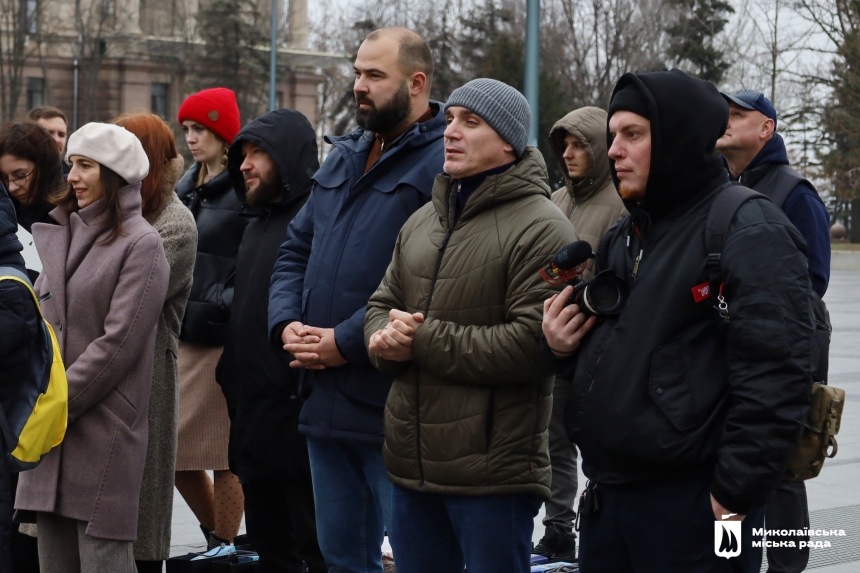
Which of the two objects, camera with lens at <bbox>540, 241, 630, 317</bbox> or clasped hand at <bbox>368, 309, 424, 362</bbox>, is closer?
camera with lens at <bbox>540, 241, 630, 317</bbox>

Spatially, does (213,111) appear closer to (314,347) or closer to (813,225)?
(314,347)

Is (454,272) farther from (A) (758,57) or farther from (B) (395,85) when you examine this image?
(A) (758,57)

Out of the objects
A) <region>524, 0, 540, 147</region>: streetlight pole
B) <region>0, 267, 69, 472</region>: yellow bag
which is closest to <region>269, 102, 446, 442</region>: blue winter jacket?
<region>0, 267, 69, 472</region>: yellow bag

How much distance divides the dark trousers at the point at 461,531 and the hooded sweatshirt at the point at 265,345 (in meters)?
1.04

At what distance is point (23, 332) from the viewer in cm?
344

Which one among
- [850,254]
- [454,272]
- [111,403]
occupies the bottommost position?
[850,254]

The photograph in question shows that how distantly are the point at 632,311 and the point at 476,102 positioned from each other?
3.65ft

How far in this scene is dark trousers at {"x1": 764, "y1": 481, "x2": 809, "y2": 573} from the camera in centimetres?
473

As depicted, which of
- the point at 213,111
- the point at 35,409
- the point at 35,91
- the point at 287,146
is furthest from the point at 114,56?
the point at 35,409

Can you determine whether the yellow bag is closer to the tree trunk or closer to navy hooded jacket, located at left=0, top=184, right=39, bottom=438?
navy hooded jacket, located at left=0, top=184, right=39, bottom=438

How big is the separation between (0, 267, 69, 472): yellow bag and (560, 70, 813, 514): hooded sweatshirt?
170 centimetres

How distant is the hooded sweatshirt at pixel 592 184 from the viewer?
5.75 meters

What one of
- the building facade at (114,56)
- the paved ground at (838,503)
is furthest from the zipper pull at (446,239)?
the building facade at (114,56)

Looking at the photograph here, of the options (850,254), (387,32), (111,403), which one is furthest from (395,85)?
(850,254)
